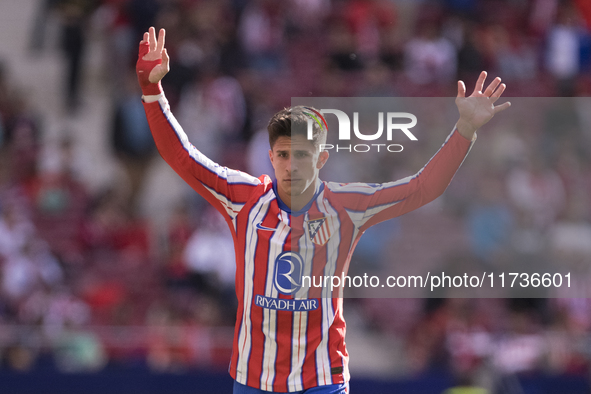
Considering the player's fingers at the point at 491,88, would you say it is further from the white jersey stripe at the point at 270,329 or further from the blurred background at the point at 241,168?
the blurred background at the point at 241,168

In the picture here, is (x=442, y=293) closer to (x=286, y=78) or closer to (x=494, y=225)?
(x=494, y=225)

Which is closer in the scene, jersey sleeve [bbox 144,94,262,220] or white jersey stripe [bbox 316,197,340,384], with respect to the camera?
white jersey stripe [bbox 316,197,340,384]

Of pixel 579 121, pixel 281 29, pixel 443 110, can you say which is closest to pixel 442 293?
pixel 579 121

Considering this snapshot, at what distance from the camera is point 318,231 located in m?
3.57

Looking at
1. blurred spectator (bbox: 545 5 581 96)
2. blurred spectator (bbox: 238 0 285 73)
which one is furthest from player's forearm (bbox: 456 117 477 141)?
blurred spectator (bbox: 238 0 285 73)

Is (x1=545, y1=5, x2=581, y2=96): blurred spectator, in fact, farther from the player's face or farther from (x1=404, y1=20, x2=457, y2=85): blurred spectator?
the player's face

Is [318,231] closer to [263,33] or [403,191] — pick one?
[403,191]

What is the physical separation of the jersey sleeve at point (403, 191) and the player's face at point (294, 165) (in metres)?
0.18

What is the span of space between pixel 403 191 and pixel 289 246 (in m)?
0.60

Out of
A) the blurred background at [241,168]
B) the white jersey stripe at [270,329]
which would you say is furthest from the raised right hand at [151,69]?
the blurred background at [241,168]

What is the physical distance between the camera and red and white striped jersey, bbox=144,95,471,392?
3.44m

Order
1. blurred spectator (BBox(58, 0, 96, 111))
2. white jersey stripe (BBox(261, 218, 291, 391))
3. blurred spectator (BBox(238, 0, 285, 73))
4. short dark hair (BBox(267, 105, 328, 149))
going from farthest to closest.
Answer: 1. blurred spectator (BBox(58, 0, 96, 111))
2. blurred spectator (BBox(238, 0, 285, 73))
3. short dark hair (BBox(267, 105, 328, 149))
4. white jersey stripe (BBox(261, 218, 291, 391))

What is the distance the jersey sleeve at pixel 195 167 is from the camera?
3.61 metres

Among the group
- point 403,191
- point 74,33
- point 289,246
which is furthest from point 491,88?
point 74,33
